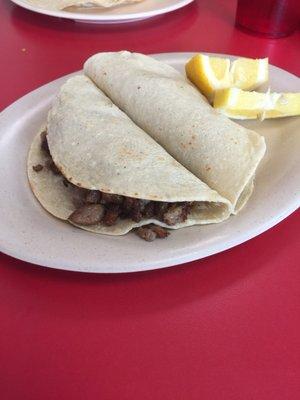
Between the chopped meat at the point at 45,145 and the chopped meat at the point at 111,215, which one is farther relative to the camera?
the chopped meat at the point at 45,145

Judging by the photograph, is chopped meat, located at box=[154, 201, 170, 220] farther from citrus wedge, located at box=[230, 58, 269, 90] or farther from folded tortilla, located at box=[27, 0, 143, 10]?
folded tortilla, located at box=[27, 0, 143, 10]

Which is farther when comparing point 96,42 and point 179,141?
point 96,42

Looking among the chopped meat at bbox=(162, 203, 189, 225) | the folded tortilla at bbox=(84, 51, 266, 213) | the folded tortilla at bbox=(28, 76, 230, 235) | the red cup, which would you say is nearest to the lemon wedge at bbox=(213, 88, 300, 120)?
the folded tortilla at bbox=(84, 51, 266, 213)

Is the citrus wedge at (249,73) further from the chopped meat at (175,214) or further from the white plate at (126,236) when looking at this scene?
the chopped meat at (175,214)

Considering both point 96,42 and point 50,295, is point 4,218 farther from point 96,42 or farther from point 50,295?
point 96,42

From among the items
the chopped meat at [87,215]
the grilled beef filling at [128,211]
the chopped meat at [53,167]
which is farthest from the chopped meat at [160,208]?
the chopped meat at [53,167]

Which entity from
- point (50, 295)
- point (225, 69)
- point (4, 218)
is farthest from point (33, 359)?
point (225, 69)
